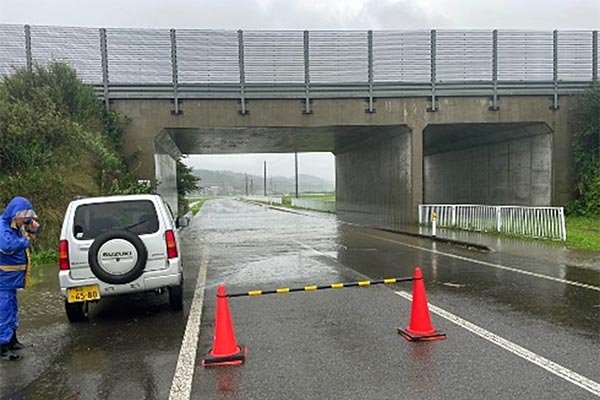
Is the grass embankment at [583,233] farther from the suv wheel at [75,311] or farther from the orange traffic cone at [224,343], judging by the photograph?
the suv wheel at [75,311]

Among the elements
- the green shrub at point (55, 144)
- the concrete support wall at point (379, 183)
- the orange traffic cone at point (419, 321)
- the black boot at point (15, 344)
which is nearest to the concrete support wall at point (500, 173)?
the concrete support wall at point (379, 183)

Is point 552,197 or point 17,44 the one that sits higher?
point 17,44

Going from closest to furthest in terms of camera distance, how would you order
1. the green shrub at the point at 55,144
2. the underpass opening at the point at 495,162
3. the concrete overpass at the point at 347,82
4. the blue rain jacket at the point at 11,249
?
the blue rain jacket at the point at 11,249
the green shrub at the point at 55,144
the concrete overpass at the point at 347,82
the underpass opening at the point at 495,162

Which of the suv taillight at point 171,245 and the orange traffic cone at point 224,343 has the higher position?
the suv taillight at point 171,245

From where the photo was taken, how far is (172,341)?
5.62m

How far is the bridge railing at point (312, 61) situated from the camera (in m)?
19.6

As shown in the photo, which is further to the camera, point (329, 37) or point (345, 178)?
point (345, 178)

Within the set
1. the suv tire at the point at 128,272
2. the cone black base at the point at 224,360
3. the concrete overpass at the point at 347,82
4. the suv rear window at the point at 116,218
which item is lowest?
the cone black base at the point at 224,360

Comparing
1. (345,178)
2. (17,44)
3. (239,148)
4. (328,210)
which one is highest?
(17,44)

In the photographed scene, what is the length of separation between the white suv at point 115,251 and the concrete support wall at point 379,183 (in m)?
15.6

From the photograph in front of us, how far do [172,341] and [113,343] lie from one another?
2.27 ft

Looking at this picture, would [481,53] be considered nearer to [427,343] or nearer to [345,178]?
[345,178]

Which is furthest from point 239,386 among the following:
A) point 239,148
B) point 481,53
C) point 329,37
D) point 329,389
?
point 239,148

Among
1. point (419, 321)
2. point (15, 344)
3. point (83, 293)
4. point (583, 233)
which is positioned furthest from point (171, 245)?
point (583, 233)
